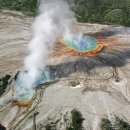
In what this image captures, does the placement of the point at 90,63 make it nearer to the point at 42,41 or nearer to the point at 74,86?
the point at 74,86

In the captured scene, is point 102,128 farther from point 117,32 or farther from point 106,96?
point 117,32

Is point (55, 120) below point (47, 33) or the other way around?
below

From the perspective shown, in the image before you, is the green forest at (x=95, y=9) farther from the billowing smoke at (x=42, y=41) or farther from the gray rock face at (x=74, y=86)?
the gray rock face at (x=74, y=86)

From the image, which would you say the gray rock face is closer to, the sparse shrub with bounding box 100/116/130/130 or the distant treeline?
the sparse shrub with bounding box 100/116/130/130

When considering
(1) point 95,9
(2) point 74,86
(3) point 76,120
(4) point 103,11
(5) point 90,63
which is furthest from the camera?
(1) point 95,9

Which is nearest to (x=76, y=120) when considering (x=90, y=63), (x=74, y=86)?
(x=74, y=86)

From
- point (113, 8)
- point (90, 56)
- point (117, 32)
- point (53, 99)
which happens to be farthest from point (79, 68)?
point (113, 8)
